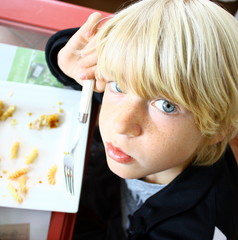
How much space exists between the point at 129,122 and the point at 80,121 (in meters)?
0.16

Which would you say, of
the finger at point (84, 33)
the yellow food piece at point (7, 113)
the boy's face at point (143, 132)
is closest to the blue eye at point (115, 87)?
the boy's face at point (143, 132)

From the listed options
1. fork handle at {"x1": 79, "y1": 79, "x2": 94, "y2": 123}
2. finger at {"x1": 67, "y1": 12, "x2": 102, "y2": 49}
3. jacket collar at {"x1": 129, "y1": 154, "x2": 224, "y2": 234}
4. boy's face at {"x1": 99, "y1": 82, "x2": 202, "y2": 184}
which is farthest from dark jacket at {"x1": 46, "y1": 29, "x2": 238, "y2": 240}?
finger at {"x1": 67, "y1": 12, "x2": 102, "y2": 49}

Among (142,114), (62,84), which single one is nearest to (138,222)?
(142,114)

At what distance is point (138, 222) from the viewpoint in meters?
0.55

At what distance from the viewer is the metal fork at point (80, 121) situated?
0.49 m

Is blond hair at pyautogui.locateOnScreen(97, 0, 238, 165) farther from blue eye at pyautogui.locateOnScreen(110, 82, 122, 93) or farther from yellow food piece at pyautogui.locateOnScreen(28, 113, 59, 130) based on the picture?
yellow food piece at pyautogui.locateOnScreen(28, 113, 59, 130)

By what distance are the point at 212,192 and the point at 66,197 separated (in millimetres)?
299

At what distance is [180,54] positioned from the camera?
0.32 m

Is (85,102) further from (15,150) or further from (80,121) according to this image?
(15,150)

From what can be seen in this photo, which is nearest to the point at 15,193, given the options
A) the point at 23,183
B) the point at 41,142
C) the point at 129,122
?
the point at 23,183

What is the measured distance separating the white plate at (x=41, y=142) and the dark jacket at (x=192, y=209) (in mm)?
164

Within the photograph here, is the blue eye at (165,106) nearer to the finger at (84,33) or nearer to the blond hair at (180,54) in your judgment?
the blond hair at (180,54)

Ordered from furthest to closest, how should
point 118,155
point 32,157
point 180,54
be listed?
1. point 32,157
2. point 118,155
3. point 180,54

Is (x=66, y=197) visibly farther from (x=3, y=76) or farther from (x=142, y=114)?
(x=3, y=76)
